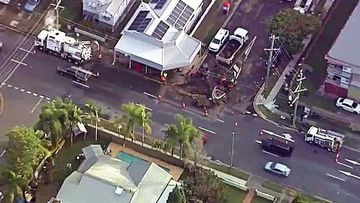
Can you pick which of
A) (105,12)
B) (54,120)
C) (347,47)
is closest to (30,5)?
(105,12)

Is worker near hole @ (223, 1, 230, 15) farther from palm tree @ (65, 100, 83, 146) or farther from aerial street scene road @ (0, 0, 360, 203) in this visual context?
palm tree @ (65, 100, 83, 146)

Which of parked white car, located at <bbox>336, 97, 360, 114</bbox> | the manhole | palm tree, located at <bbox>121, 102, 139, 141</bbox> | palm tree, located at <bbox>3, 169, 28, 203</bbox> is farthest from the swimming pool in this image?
the manhole

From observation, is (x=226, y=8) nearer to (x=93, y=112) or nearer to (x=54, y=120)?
(x=93, y=112)

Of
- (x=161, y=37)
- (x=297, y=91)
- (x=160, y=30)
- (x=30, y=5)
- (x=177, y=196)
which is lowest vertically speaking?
(x=177, y=196)

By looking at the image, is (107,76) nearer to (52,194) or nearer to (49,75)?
(49,75)

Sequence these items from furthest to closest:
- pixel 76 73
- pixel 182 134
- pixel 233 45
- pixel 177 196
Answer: pixel 233 45
pixel 76 73
pixel 182 134
pixel 177 196

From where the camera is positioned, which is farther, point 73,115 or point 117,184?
point 73,115
